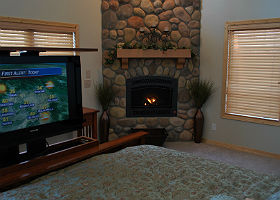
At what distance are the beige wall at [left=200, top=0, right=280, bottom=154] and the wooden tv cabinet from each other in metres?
2.66

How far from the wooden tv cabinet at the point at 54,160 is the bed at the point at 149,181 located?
0.09 metres

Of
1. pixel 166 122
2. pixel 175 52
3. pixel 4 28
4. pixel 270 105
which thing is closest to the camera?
pixel 4 28

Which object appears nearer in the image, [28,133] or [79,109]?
[28,133]

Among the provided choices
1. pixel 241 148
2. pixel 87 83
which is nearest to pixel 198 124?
pixel 241 148

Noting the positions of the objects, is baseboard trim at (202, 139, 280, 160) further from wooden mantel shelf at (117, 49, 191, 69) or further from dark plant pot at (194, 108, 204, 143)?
wooden mantel shelf at (117, 49, 191, 69)

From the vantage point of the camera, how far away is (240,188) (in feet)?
5.32

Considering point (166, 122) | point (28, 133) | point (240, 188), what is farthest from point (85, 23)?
point (240, 188)

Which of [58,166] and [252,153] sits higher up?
[58,166]

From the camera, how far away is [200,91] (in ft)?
16.0

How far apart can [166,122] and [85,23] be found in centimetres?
219

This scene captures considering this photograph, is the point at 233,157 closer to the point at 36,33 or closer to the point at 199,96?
the point at 199,96

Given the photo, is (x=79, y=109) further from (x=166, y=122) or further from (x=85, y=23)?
(x=166, y=122)
